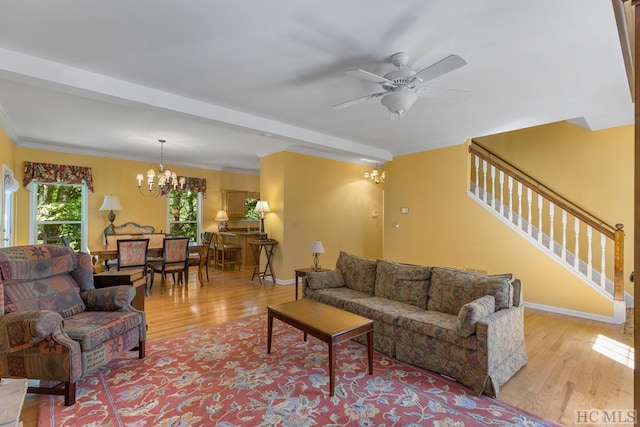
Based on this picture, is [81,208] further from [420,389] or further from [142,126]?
[420,389]

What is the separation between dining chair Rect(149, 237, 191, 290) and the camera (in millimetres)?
5352

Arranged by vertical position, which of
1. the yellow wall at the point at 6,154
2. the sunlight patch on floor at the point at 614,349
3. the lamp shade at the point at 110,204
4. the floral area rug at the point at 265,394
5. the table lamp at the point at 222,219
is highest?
the yellow wall at the point at 6,154

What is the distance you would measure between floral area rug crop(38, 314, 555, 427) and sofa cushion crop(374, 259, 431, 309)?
666mm

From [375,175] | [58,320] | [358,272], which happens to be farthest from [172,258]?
[375,175]

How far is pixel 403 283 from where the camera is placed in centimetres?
327

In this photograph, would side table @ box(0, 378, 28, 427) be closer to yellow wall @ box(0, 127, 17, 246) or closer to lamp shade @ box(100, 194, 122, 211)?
yellow wall @ box(0, 127, 17, 246)

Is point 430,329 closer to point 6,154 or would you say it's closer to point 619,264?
point 619,264

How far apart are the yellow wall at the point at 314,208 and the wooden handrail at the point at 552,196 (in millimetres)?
2647

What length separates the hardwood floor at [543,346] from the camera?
2.19 metres

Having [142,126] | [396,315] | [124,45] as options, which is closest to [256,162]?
[142,126]

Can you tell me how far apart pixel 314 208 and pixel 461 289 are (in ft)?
12.6

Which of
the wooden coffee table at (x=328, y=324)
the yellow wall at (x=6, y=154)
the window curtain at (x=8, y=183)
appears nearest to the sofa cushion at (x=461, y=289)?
the wooden coffee table at (x=328, y=324)

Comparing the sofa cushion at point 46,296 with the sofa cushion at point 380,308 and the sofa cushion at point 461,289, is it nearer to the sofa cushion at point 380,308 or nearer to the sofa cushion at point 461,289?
the sofa cushion at point 380,308

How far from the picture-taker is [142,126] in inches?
184
